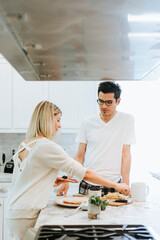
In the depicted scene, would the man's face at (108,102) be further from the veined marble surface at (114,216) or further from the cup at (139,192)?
the veined marble surface at (114,216)

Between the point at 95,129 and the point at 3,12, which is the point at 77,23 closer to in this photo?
the point at 3,12

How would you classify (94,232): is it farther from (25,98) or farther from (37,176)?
(25,98)

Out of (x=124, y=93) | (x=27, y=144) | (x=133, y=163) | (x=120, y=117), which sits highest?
(x=124, y=93)

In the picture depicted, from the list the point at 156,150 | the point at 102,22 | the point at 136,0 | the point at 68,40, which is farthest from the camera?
the point at 156,150

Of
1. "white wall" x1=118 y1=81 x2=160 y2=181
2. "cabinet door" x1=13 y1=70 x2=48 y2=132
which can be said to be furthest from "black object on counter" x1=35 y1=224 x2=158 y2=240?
"cabinet door" x1=13 y1=70 x2=48 y2=132

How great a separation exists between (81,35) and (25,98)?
2.78 meters

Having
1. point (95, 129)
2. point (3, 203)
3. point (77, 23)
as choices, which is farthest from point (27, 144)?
point (3, 203)

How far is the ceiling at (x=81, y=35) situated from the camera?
3.10ft

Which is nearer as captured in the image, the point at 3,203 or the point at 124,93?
the point at 3,203

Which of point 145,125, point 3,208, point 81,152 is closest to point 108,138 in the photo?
point 81,152

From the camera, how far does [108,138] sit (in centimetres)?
249

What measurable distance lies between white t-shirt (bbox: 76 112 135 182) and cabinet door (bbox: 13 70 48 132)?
4.65 ft

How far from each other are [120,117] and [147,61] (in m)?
0.93

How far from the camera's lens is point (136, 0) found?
0.89 m
